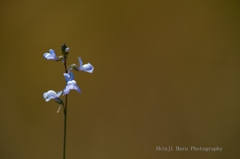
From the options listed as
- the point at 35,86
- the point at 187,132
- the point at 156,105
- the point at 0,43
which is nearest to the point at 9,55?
the point at 0,43

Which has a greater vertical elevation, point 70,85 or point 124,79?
point 124,79

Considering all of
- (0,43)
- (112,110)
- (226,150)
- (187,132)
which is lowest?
(226,150)

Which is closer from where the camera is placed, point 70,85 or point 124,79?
point 70,85

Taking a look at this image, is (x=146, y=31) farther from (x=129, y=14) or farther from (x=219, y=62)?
(x=219, y=62)

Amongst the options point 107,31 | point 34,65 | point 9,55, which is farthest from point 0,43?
point 107,31

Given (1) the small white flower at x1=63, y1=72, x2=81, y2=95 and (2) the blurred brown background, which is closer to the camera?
(1) the small white flower at x1=63, y1=72, x2=81, y2=95

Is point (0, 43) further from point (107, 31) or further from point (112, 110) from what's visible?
point (112, 110)

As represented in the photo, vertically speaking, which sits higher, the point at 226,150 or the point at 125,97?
the point at 125,97

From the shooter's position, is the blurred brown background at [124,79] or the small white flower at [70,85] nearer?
the small white flower at [70,85]
